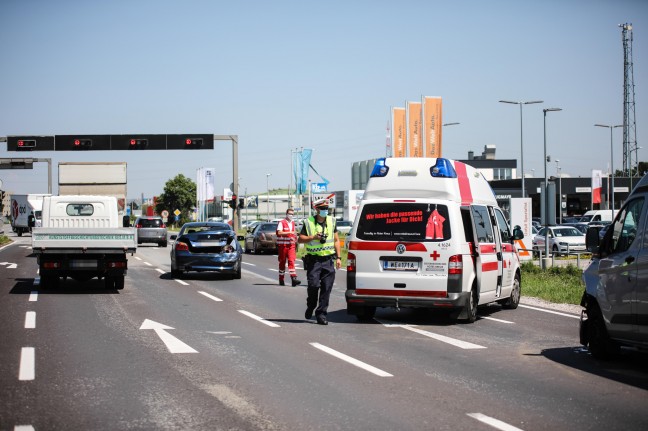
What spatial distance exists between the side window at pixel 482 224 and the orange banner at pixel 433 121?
2544cm

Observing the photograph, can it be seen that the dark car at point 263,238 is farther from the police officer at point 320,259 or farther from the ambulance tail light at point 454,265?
the ambulance tail light at point 454,265

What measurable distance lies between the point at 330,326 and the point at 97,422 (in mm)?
6952

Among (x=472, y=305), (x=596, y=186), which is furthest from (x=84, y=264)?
(x=596, y=186)

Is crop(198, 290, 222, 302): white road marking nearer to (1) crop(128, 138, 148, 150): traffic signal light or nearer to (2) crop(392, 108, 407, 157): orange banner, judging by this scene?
(2) crop(392, 108, 407, 157): orange banner

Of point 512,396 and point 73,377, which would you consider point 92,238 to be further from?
point 512,396

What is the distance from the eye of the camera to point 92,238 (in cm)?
1920

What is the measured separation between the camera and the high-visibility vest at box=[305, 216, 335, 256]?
537 inches

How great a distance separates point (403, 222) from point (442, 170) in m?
1.02

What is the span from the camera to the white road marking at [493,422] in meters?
6.61

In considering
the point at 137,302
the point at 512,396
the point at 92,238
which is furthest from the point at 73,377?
the point at 92,238

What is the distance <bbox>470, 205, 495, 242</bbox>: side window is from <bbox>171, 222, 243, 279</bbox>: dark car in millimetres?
10229

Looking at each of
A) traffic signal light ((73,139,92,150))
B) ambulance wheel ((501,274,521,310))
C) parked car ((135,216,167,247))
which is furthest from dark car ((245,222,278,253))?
ambulance wheel ((501,274,521,310))

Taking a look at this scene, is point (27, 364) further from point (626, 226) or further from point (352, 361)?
point (626, 226)

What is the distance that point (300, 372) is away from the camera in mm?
9109
